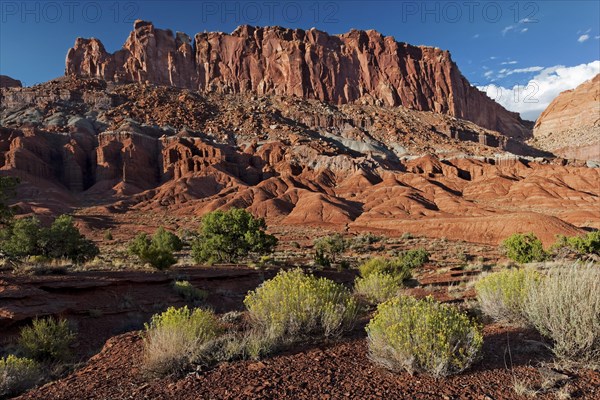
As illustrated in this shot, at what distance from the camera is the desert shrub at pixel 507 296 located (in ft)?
22.1

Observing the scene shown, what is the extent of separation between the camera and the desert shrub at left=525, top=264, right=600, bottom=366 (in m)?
4.99

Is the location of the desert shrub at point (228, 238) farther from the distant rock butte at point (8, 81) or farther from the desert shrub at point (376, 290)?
the distant rock butte at point (8, 81)

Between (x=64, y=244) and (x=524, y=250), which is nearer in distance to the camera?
(x=64, y=244)

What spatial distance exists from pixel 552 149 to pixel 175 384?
161 m

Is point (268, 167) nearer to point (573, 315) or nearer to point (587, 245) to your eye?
point (587, 245)

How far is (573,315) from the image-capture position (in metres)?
5.09

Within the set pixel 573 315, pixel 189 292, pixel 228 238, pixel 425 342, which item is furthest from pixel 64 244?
pixel 573 315

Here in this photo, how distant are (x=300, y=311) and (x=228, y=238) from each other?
1705 centimetres

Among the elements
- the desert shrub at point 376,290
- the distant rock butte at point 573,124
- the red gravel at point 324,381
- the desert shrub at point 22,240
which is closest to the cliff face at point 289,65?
the distant rock butte at point 573,124

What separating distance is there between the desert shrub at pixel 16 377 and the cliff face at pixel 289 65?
129113mm

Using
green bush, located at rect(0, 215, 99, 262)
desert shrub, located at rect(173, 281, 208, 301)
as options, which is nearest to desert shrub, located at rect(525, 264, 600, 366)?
desert shrub, located at rect(173, 281, 208, 301)

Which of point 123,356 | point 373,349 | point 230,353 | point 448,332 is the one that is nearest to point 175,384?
point 230,353

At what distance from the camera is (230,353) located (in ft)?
18.4

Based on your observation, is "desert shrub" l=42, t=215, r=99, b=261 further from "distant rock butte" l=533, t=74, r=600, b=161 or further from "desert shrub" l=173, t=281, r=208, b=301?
"distant rock butte" l=533, t=74, r=600, b=161
